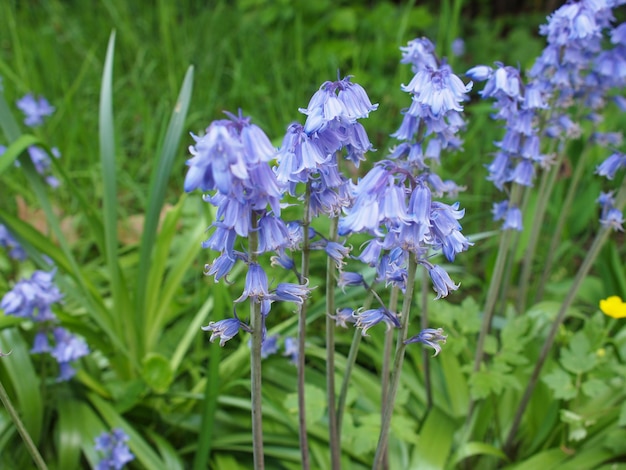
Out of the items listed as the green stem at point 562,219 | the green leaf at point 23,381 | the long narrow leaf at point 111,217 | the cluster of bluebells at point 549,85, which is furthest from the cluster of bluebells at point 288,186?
the green stem at point 562,219

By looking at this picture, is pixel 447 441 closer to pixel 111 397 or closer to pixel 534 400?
pixel 534 400

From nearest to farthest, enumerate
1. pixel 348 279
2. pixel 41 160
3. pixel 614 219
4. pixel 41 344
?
pixel 348 279 < pixel 614 219 < pixel 41 344 < pixel 41 160

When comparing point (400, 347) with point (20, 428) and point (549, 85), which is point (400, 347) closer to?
point (20, 428)

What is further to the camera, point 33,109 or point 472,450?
point 33,109

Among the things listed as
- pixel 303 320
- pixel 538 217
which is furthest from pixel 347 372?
pixel 538 217

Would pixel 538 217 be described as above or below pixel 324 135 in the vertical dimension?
below

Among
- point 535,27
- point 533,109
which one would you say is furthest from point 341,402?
point 535,27
